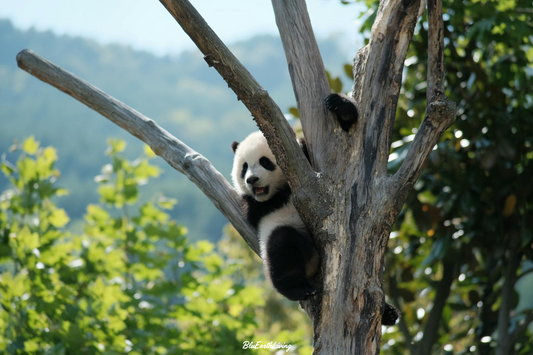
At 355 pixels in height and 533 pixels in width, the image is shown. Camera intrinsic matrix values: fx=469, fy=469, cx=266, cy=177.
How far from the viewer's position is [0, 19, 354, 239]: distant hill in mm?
18094

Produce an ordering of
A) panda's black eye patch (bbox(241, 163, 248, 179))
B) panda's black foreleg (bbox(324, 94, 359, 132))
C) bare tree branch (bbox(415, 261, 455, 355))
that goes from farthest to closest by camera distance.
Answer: bare tree branch (bbox(415, 261, 455, 355)), panda's black eye patch (bbox(241, 163, 248, 179)), panda's black foreleg (bbox(324, 94, 359, 132))

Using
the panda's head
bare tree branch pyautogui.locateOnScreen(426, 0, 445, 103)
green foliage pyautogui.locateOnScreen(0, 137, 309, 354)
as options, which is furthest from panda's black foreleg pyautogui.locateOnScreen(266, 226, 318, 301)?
green foliage pyautogui.locateOnScreen(0, 137, 309, 354)

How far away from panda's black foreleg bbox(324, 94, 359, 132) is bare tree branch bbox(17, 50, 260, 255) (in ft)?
2.36

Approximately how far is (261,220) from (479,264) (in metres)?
2.32

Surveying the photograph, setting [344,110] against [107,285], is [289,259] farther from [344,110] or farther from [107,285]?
[107,285]

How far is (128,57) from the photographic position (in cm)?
2564

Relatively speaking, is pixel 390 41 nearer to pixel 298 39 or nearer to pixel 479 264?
pixel 298 39

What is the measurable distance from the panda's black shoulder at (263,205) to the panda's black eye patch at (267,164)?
0.43ft

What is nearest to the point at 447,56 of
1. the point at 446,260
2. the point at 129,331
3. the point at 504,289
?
the point at 446,260

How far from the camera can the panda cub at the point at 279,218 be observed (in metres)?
2.14

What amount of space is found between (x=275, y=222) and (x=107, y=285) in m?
1.86

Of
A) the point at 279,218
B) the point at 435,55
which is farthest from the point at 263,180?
the point at 435,55

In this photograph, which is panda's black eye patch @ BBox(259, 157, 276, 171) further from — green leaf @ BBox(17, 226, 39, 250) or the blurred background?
green leaf @ BBox(17, 226, 39, 250)

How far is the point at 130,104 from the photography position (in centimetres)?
2230
